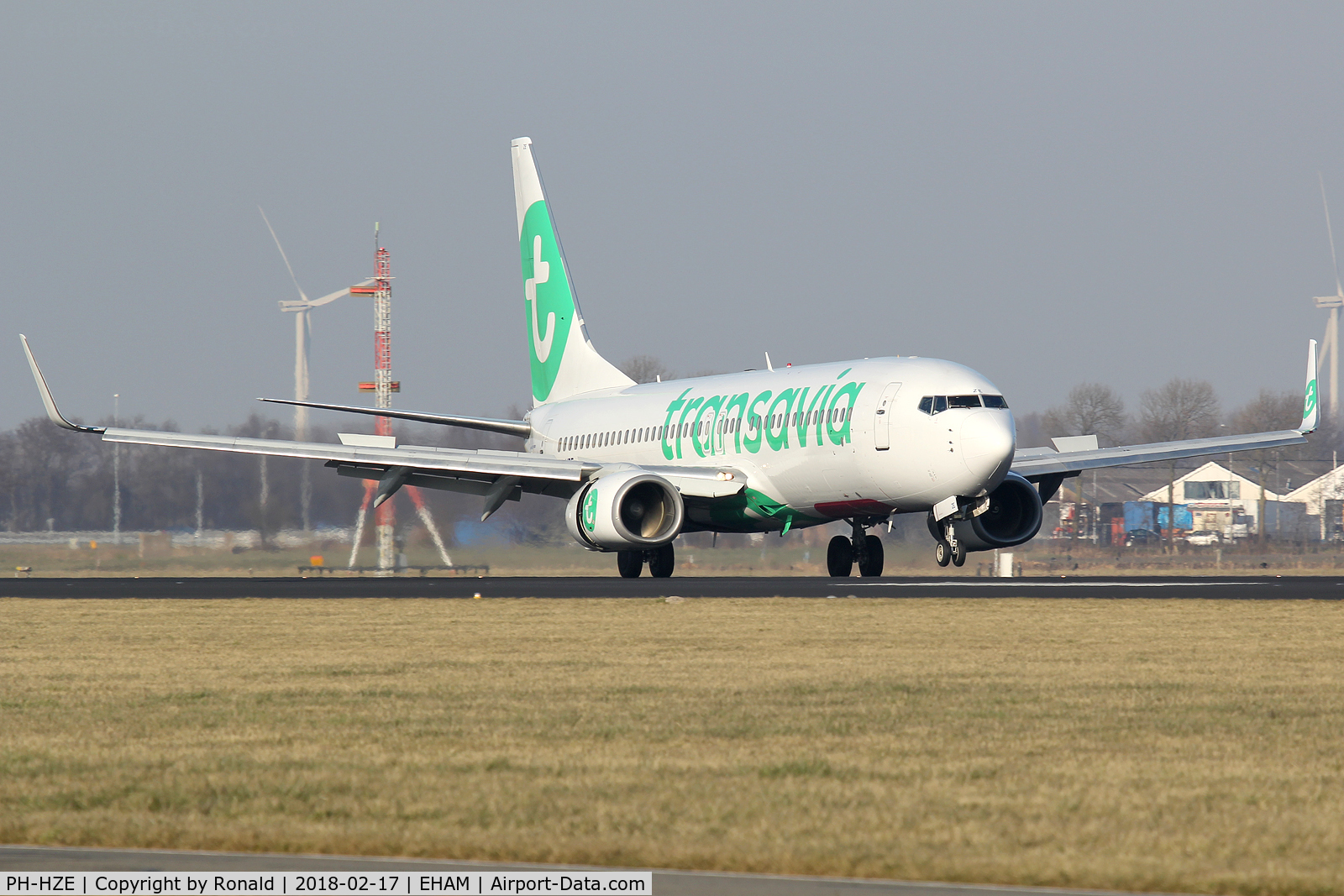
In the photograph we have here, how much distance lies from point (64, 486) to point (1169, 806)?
54.2m

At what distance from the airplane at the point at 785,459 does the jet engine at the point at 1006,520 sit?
0.03 meters

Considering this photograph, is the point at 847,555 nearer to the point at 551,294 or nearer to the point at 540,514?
the point at 551,294

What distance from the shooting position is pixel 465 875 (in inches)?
263

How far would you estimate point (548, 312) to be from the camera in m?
45.6

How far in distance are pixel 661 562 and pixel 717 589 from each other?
6869mm

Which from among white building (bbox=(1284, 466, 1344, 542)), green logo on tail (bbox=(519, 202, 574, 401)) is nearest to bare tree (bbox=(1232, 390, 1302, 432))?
white building (bbox=(1284, 466, 1344, 542))

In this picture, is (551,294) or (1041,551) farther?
(1041,551)

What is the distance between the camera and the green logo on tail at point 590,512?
3341 cm

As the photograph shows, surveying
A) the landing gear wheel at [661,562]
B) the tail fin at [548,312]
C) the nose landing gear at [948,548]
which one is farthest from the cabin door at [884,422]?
the tail fin at [548,312]

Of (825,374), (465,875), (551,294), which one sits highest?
(551,294)

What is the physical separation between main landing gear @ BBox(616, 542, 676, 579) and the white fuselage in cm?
104

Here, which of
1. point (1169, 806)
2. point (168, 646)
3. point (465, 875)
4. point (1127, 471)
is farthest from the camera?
point (1127, 471)

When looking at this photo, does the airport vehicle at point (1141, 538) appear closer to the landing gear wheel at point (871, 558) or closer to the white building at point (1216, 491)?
the white building at point (1216, 491)

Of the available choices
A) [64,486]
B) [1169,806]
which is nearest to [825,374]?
[1169,806]
